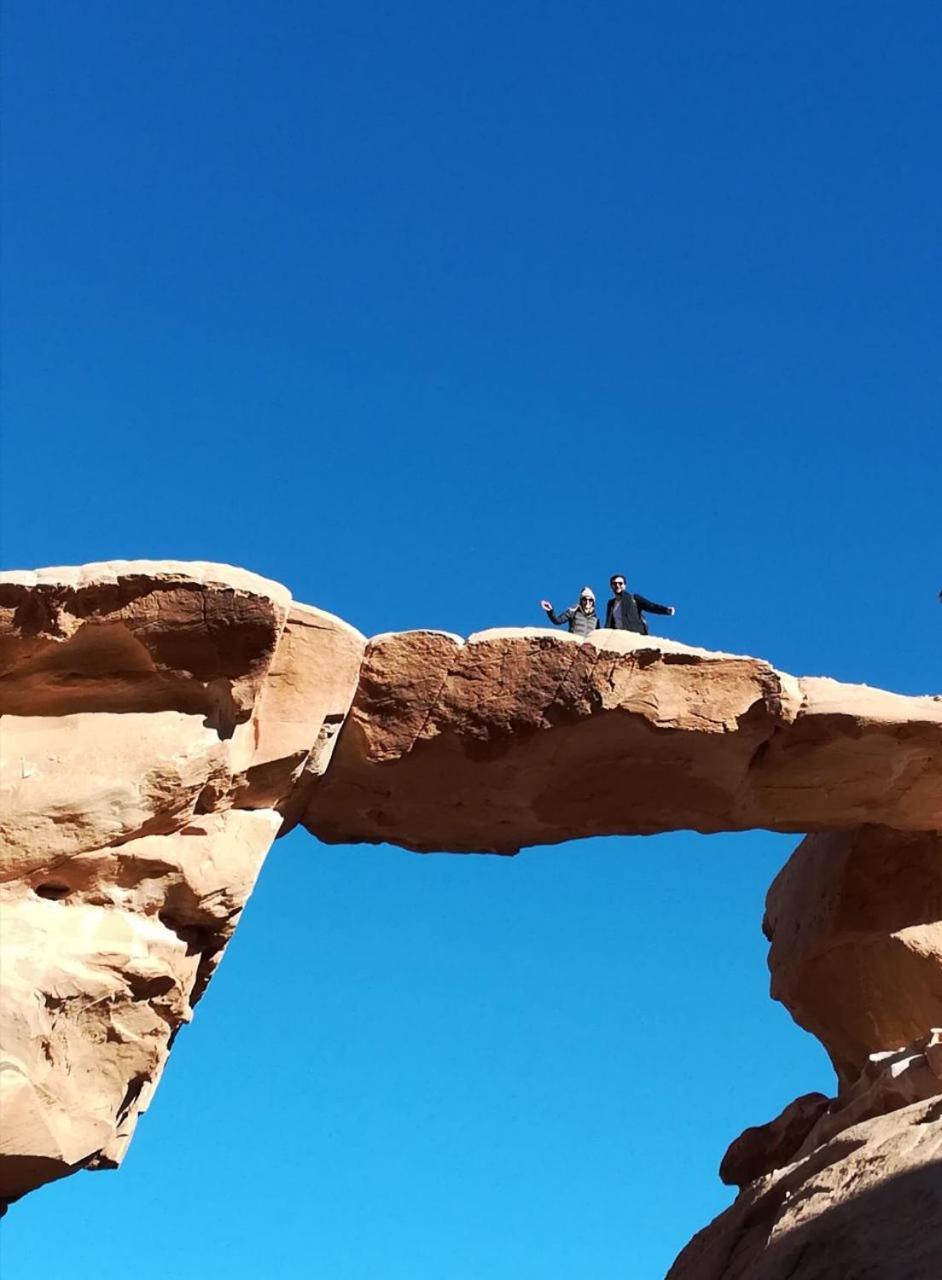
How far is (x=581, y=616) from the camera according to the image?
37.1 feet

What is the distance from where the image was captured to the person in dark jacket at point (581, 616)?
11.2 meters

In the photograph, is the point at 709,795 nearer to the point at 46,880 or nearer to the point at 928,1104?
the point at 928,1104

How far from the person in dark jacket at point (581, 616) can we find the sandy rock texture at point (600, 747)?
1832 mm

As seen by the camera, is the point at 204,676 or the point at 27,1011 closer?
the point at 27,1011

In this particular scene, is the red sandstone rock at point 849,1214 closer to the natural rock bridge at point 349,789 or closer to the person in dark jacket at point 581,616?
the natural rock bridge at point 349,789

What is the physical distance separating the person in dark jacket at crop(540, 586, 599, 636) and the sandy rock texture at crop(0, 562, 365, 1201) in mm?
2968

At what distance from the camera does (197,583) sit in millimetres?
7965

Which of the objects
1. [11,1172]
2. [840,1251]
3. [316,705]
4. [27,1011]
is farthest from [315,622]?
[840,1251]

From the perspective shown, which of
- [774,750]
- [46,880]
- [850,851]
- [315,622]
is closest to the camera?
[46,880]

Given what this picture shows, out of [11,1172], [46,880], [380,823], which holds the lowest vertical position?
[11,1172]

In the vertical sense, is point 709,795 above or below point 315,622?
below

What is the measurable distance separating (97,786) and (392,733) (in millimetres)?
1735

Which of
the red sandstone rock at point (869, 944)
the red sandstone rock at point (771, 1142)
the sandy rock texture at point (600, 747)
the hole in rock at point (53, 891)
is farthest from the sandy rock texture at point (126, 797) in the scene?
the red sandstone rock at point (771, 1142)

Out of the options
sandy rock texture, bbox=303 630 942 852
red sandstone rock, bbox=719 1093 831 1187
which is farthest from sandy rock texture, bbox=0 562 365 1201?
red sandstone rock, bbox=719 1093 831 1187
